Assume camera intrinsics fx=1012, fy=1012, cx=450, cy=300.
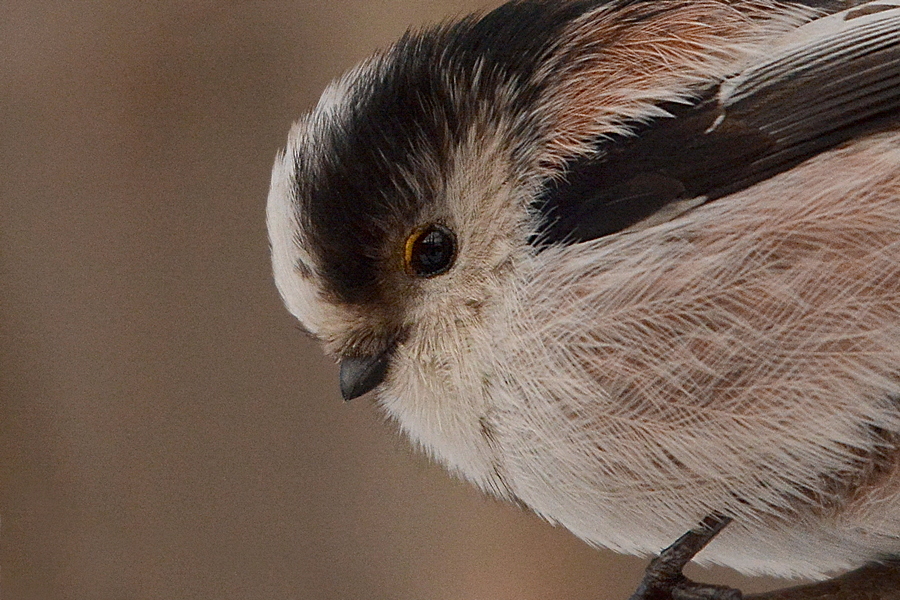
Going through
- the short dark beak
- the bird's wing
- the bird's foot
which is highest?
the bird's wing

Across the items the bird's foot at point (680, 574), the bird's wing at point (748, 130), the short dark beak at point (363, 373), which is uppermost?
the bird's wing at point (748, 130)

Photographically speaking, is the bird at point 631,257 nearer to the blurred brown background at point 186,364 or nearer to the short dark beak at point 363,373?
the short dark beak at point 363,373

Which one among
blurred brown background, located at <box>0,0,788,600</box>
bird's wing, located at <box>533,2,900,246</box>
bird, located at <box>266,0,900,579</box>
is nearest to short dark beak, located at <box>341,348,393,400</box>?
bird, located at <box>266,0,900,579</box>

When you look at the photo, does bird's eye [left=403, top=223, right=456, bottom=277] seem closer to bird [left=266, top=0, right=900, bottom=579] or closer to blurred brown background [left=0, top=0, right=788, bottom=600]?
bird [left=266, top=0, right=900, bottom=579]

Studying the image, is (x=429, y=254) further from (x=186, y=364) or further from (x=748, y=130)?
(x=186, y=364)

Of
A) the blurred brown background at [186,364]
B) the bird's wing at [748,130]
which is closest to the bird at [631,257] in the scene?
the bird's wing at [748,130]

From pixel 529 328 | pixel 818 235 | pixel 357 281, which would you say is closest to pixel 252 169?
pixel 357 281
